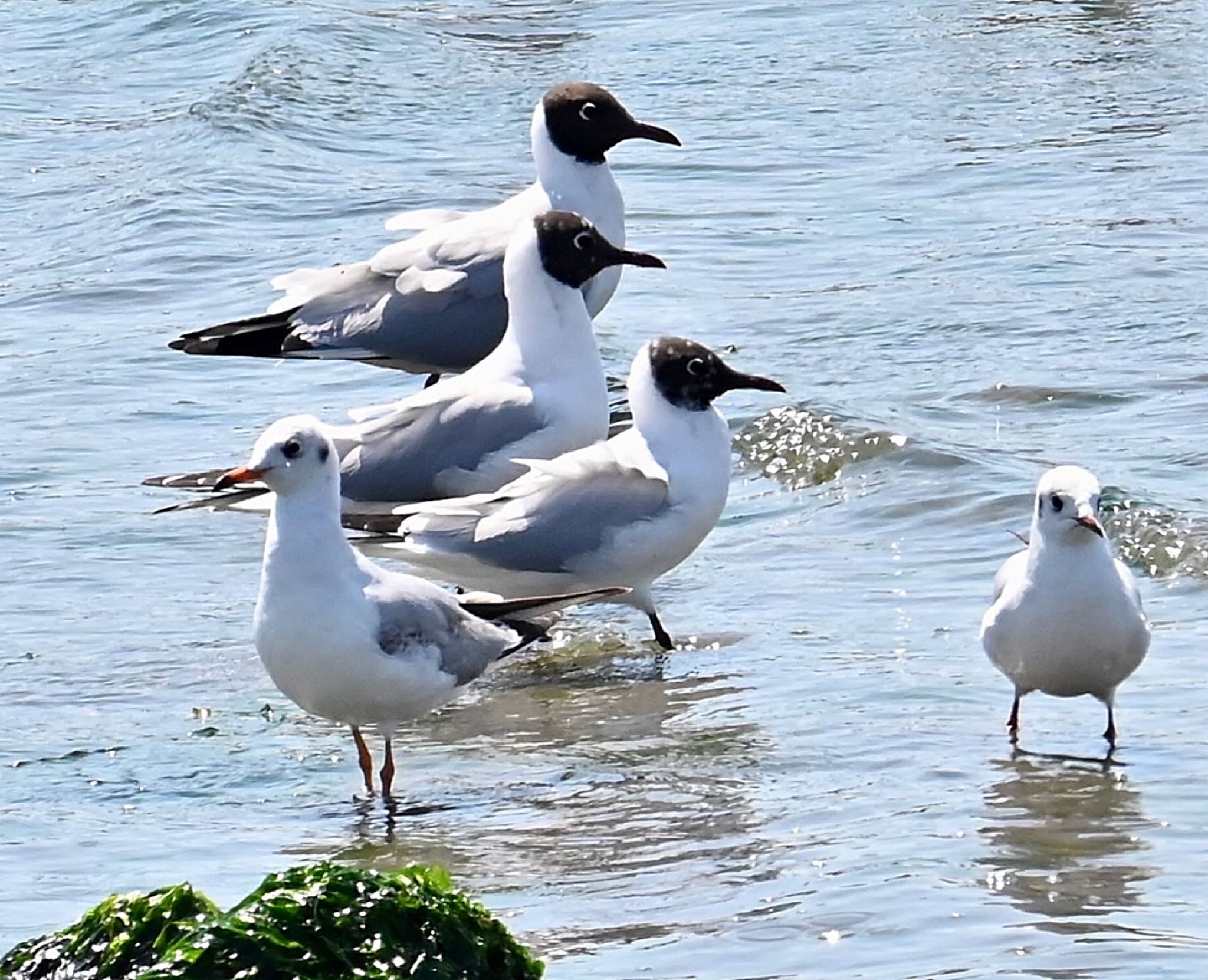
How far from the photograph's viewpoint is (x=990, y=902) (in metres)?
4.97

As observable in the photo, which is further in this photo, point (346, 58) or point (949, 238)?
point (346, 58)

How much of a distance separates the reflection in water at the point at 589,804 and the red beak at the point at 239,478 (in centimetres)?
78

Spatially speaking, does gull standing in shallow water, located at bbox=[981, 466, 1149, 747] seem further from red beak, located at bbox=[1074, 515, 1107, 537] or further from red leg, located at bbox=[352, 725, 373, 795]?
red leg, located at bbox=[352, 725, 373, 795]

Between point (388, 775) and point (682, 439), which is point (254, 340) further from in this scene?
point (388, 775)

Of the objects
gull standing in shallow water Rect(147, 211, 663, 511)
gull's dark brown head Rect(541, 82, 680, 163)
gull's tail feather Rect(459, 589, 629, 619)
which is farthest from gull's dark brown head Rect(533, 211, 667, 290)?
gull's tail feather Rect(459, 589, 629, 619)

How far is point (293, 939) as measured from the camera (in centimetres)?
412

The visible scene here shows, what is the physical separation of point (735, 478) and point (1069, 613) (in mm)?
3116

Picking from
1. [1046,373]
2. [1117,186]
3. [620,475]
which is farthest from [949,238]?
[620,475]

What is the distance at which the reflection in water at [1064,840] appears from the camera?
4969 millimetres

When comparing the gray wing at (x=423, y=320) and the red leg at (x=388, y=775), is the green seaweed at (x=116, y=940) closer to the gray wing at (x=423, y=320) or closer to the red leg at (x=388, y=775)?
the red leg at (x=388, y=775)

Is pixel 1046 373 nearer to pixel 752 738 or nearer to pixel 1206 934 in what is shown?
pixel 752 738

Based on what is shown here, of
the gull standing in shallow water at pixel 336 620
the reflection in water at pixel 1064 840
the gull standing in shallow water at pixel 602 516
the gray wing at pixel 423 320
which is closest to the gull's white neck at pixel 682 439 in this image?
the gull standing in shallow water at pixel 602 516

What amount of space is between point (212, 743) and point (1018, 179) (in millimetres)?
7052

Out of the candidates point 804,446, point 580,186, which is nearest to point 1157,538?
point 804,446
